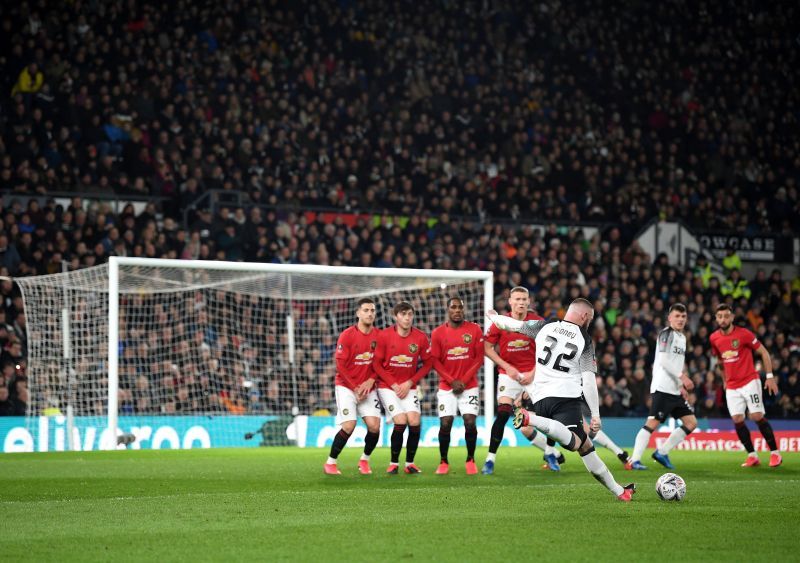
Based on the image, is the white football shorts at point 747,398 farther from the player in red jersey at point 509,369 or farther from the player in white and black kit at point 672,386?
the player in red jersey at point 509,369

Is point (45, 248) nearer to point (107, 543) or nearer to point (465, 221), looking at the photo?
point (465, 221)

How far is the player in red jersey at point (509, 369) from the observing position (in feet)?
42.7

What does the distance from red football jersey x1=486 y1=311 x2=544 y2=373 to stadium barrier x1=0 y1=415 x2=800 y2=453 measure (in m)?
5.39

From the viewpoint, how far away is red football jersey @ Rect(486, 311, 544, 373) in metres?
13.6

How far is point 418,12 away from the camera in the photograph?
98.1ft

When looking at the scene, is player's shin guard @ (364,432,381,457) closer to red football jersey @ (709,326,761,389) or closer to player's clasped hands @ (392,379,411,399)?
player's clasped hands @ (392,379,411,399)

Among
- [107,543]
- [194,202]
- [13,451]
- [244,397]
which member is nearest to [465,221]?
[194,202]

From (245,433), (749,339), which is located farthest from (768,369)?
(245,433)

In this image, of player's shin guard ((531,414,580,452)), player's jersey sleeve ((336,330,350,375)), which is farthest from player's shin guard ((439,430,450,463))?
player's shin guard ((531,414,580,452))

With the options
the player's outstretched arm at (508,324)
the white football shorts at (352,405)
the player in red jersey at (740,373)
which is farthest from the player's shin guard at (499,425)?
the player in red jersey at (740,373)

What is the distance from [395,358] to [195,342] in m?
7.38

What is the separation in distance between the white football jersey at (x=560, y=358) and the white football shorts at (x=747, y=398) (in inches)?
223

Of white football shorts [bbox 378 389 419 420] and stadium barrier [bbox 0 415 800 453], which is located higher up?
white football shorts [bbox 378 389 419 420]

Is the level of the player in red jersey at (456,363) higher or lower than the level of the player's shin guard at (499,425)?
higher
